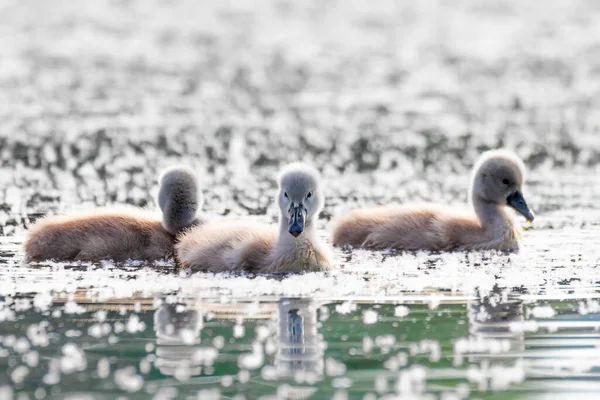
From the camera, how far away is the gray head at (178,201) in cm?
1090

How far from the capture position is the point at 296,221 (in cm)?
967

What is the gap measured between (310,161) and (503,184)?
16.9 feet

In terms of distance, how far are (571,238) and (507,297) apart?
3.03 m

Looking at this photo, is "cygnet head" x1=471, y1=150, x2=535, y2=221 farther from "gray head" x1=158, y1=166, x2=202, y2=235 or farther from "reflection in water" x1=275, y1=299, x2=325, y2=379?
"reflection in water" x1=275, y1=299, x2=325, y2=379

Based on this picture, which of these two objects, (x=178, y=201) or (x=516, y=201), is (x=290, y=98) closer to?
(x=516, y=201)

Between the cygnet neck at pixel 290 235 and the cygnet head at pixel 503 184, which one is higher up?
the cygnet head at pixel 503 184

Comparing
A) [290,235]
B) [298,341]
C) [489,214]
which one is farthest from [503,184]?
[298,341]

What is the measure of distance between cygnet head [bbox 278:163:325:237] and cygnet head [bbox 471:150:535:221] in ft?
7.60

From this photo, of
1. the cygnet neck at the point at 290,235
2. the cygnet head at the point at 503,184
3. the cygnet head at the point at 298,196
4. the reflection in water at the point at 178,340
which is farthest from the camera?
the cygnet head at the point at 503,184

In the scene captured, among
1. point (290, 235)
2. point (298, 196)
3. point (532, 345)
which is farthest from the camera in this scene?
point (290, 235)

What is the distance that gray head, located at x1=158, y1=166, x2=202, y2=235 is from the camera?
10898 millimetres

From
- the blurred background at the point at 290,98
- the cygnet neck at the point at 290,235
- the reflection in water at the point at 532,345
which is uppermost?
the blurred background at the point at 290,98

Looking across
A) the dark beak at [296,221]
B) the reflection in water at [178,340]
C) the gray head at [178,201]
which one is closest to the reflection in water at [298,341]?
the reflection in water at [178,340]

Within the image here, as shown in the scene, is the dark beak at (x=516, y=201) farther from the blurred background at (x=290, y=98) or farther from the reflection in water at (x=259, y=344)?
the reflection in water at (x=259, y=344)
